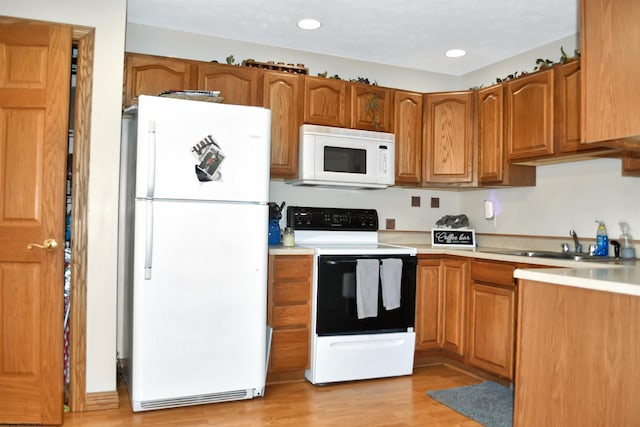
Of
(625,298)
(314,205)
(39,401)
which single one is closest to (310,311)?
(314,205)

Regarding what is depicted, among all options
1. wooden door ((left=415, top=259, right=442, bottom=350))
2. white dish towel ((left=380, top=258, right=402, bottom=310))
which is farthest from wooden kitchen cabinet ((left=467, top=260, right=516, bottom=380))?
white dish towel ((left=380, top=258, right=402, bottom=310))

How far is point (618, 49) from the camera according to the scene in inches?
74.3

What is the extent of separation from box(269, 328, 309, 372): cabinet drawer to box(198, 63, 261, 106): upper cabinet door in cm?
160

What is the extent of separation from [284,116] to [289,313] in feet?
4.55

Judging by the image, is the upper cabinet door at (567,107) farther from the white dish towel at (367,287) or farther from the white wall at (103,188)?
the white wall at (103,188)

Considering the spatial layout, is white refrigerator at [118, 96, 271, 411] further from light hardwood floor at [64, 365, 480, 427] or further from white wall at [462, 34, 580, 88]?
white wall at [462, 34, 580, 88]

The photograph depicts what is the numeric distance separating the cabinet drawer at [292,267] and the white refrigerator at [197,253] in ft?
0.88

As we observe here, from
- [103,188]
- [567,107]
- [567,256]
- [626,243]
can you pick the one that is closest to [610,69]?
[567,107]

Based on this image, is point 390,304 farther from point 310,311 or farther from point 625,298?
point 625,298

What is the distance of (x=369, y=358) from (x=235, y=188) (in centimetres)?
148

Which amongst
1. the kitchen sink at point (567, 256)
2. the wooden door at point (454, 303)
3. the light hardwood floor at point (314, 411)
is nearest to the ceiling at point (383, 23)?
the kitchen sink at point (567, 256)

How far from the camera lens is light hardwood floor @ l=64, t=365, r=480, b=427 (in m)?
2.84

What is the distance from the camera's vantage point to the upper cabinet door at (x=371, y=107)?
3990 millimetres

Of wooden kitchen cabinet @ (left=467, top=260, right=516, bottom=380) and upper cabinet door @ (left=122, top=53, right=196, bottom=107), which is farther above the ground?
upper cabinet door @ (left=122, top=53, right=196, bottom=107)
